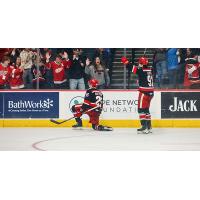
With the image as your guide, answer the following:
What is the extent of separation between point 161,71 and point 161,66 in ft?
0.41

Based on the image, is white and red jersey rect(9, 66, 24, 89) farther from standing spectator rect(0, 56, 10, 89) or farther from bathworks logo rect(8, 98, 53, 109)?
bathworks logo rect(8, 98, 53, 109)

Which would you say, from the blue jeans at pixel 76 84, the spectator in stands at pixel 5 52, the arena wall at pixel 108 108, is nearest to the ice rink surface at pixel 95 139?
the arena wall at pixel 108 108

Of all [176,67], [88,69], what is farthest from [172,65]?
[88,69]

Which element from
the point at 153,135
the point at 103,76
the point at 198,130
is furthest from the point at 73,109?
the point at 198,130

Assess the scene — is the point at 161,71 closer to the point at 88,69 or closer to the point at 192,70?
the point at 192,70

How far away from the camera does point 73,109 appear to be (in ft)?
38.5

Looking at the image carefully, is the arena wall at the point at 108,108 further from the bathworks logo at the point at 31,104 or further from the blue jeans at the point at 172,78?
the blue jeans at the point at 172,78

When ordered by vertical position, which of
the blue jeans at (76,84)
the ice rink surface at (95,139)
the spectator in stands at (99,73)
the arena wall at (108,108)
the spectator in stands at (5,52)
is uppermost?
the spectator in stands at (5,52)

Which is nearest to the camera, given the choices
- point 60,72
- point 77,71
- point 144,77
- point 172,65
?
point 144,77

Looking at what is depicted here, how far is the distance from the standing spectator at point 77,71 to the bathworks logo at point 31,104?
0.62m

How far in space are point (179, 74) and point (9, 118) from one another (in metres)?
3.84

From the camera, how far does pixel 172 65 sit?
39.4 ft

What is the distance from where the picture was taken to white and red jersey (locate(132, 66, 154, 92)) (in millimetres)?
10922

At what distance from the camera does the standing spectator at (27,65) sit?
40.0 feet
